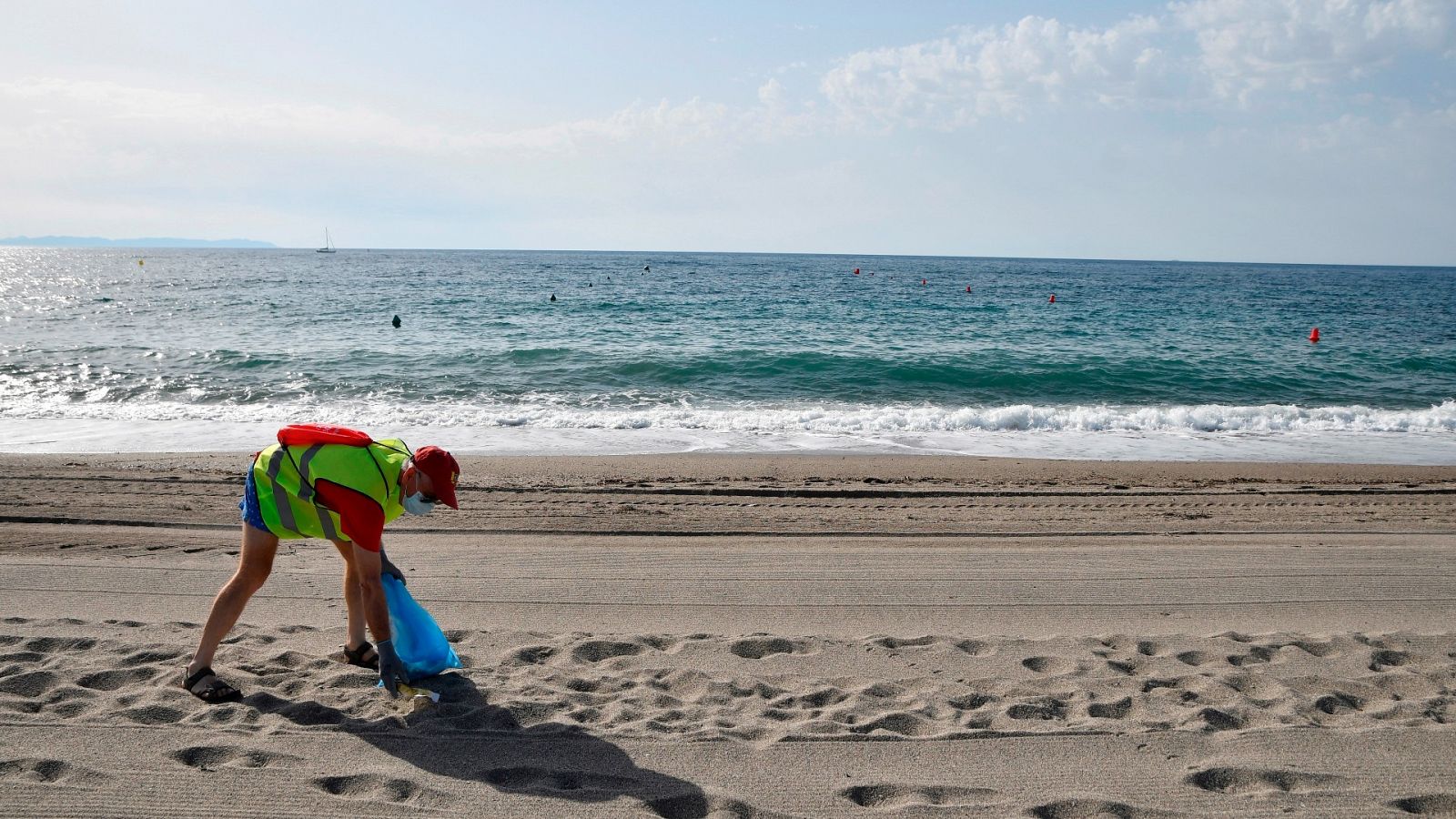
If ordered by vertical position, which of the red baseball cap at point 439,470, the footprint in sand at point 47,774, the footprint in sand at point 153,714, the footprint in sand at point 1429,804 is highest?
the red baseball cap at point 439,470

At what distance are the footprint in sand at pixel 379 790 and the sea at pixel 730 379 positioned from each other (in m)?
7.65

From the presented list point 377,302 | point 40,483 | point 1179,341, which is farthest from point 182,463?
point 377,302

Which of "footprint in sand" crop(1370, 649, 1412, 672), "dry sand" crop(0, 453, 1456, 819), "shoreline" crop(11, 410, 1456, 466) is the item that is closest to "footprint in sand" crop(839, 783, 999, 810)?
"dry sand" crop(0, 453, 1456, 819)

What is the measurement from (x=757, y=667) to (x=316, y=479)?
2302 millimetres

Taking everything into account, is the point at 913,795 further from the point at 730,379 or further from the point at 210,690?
the point at 730,379

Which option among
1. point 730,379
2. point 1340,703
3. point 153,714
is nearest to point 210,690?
point 153,714

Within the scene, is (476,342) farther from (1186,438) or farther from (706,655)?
(706,655)

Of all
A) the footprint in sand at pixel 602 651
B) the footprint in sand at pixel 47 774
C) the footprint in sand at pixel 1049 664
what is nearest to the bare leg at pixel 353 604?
the footprint in sand at pixel 602 651

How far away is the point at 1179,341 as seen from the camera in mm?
25000

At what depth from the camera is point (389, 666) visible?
12.6ft

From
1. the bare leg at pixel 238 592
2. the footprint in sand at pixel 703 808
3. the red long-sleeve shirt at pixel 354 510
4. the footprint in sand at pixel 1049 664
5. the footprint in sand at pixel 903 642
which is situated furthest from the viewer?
the footprint in sand at pixel 903 642

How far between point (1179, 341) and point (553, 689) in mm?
25351

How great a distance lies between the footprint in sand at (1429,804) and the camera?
10.6 feet

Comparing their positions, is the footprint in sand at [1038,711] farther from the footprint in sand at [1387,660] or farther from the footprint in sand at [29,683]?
the footprint in sand at [29,683]
